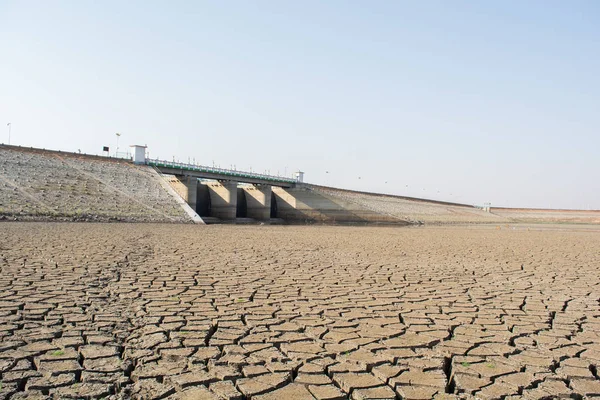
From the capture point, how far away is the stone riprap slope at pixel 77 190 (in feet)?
67.9

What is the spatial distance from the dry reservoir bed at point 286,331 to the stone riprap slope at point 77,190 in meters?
13.3

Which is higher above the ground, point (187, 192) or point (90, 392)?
point (187, 192)

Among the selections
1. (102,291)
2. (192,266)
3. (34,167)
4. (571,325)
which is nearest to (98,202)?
(34,167)

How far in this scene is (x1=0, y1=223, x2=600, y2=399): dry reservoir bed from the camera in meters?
3.14

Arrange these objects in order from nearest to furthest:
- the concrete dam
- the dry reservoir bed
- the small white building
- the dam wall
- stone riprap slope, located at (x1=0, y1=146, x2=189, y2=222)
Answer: the dry reservoir bed → stone riprap slope, located at (x1=0, y1=146, x2=189, y2=222) → the concrete dam → the small white building → the dam wall

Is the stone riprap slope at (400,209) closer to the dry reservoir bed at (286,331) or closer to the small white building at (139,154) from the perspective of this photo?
the small white building at (139,154)

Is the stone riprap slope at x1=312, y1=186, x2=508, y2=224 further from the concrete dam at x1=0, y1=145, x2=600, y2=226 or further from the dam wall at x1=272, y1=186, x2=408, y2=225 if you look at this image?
the dam wall at x1=272, y1=186, x2=408, y2=225

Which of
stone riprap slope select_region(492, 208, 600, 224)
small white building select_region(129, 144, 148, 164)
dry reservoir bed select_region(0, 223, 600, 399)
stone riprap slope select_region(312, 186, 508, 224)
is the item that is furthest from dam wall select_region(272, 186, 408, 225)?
dry reservoir bed select_region(0, 223, 600, 399)

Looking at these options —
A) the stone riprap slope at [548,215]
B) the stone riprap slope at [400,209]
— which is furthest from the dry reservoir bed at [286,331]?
the stone riprap slope at [548,215]

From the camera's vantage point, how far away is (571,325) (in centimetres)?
488

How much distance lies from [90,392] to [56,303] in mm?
2597

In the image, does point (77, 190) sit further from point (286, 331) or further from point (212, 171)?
point (286, 331)

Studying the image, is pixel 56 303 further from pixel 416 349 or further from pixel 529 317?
pixel 529 317

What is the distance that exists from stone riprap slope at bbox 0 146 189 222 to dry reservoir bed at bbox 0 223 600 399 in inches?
524
